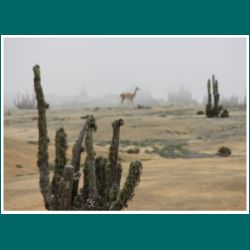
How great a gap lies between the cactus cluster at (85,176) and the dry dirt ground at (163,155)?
2.59 metres

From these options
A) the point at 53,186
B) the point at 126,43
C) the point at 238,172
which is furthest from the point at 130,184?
the point at 238,172

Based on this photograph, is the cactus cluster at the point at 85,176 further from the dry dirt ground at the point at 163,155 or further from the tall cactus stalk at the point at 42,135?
the dry dirt ground at the point at 163,155

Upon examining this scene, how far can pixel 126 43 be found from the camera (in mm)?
16812

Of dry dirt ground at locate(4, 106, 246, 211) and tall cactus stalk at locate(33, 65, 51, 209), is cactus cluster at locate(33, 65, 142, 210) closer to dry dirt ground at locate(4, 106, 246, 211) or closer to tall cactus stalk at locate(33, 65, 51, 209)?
tall cactus stalk at locate(33, 65, 51, 209)

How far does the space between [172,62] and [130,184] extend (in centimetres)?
1119

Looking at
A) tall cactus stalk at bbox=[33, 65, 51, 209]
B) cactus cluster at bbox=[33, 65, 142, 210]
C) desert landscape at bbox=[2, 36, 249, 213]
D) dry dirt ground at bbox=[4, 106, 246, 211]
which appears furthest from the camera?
dry dirt ground at bbox=[4, 106, 246, 211]

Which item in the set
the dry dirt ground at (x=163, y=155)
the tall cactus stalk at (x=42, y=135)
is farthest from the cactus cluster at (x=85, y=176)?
the dry dirt ground at (x=163, y=155)

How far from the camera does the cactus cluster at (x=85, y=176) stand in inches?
479

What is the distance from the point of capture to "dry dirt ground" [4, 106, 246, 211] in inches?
658

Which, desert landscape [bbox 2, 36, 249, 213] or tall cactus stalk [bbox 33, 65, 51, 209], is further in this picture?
desert landscape [bbox 2, 36, 249, 213]

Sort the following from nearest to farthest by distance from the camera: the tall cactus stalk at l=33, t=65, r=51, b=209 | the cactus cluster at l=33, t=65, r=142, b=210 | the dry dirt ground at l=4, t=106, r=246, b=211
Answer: the cactus cluster at l=33, t=65, r=142, b=210
the tall cactus stalk at l=33, t=65, r=51, b=209
the dry dirt ground at l=4, t=106, r=246, b=211

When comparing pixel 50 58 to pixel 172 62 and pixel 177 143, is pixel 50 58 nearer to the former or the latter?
pixel 172 62

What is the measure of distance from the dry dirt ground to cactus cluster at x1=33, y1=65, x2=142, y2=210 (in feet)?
8.51

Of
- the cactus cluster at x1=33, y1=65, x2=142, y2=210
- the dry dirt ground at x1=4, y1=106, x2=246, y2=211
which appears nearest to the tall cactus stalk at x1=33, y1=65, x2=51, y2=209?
the cactus cluster at x1=33, y1=65, x2=142, y2=210
